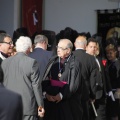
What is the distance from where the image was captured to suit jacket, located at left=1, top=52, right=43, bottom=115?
596 cm

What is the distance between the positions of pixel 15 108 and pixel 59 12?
1066 cm

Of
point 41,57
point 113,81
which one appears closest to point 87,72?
point 41,57

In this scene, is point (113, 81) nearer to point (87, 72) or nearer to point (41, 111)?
point (87, 72)

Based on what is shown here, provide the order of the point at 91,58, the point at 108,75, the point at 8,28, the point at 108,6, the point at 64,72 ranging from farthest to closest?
the point at 108,6
the point at 8,28
the point at 108,75
the point at 91,58
the point at 64,72

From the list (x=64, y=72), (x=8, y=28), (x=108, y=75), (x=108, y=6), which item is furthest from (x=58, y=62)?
(x=108, y=6)

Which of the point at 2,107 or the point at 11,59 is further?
the point at 11,59

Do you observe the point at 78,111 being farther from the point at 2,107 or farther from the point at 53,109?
the point at 2,107

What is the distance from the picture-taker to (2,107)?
349 centimetres

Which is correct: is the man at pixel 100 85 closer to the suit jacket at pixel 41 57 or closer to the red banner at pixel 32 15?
the suit jacket at pixel 41 57

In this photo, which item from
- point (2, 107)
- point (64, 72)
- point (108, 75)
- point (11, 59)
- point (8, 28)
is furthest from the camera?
point (8, 28)

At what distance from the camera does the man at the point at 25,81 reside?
235 inches

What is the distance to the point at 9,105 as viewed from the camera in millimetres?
3508

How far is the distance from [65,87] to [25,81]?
681mm

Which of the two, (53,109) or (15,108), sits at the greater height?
(15,108)
